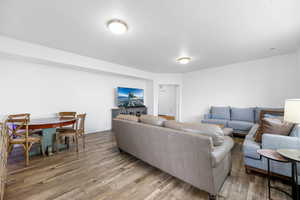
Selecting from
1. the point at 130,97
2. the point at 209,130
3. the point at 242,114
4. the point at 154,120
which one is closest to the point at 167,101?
the point at 130,97

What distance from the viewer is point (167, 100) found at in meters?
8.57

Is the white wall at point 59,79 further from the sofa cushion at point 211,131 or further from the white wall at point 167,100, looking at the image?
the sofa cushion at point 211,131

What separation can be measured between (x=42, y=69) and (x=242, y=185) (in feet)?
16.8

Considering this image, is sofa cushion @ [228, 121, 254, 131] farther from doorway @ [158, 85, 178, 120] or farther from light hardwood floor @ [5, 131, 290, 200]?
doorway @ [158, 85, 178, 120]

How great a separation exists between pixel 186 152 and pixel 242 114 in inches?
148

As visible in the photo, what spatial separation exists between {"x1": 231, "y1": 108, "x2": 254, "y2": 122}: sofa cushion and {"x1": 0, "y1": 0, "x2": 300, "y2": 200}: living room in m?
0.03

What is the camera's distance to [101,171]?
6.64 feet

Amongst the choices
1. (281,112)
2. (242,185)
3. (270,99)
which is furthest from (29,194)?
(270,99)

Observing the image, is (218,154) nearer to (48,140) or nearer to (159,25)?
(159,25)

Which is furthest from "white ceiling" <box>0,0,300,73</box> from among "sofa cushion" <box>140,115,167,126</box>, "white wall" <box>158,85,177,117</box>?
"white wall" <box>158,85,177,117</box>

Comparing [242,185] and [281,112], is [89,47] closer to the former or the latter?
[242,185]

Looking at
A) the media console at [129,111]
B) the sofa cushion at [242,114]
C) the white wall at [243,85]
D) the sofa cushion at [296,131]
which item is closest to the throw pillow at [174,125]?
the sofa cushion at [296,131]

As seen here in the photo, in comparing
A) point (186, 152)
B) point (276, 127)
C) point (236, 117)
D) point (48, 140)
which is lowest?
point (48, 140)

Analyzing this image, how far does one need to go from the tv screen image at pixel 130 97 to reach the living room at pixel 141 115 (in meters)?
0.86
